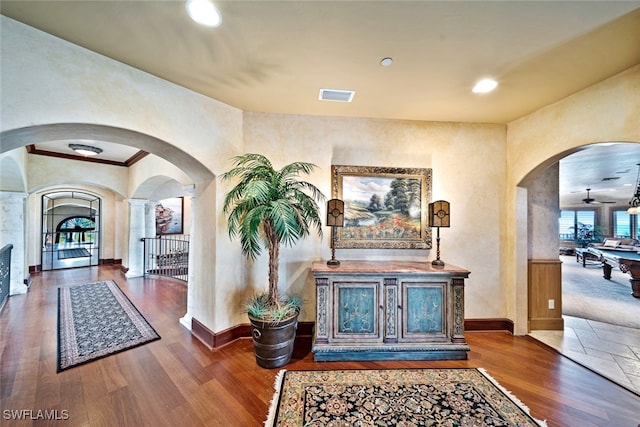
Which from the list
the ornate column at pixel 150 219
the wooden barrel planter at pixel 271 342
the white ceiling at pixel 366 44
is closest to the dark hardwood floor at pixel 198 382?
the wooden barrel planter at pixel 271 342

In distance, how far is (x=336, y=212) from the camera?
9.48ft

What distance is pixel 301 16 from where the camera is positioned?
1.61 meters

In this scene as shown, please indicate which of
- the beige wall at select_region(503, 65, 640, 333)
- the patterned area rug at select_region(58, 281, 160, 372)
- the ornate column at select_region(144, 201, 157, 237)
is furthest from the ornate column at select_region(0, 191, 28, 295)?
the beige wall at select_region(503, 65, 640, 333)

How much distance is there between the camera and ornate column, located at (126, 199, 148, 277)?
6.13 meters

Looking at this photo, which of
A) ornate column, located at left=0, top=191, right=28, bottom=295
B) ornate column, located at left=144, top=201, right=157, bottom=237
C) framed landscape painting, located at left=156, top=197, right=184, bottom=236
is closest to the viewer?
ornate column, located at left=0, top=191, right=28, bottom=295

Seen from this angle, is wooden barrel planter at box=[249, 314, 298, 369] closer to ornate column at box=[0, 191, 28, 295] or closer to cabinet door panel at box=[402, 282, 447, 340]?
cabinet door panel at box=[402, 282, 447, 340]

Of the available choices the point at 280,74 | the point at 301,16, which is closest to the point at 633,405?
the point at 301,16

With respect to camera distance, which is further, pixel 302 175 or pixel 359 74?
pixel 302 175

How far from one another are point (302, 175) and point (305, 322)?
1917 mm

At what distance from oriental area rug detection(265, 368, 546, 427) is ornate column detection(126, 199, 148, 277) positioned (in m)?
5.74

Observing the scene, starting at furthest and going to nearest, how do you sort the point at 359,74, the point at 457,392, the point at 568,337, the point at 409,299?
the point at 568,337
the point at 409,299
the point at 359,74
the point at 457,392

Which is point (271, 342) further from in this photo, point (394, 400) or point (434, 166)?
point (434, 166)

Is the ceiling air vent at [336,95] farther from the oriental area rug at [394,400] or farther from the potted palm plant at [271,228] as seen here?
the oriental area rug at [394,400]

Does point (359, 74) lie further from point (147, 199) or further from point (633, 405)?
point (147, 199)
